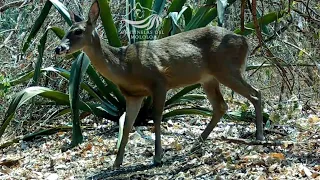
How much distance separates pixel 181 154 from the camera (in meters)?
5.34

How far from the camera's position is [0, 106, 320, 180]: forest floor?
14.3ft

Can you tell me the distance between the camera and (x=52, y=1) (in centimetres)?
640

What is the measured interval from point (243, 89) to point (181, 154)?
86 cm

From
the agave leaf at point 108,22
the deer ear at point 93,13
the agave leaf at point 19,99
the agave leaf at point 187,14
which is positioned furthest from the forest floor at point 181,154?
the deer ear at point 93,13

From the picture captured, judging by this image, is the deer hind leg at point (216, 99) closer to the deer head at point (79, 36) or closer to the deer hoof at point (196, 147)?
the deer hoof at point (196, 147)

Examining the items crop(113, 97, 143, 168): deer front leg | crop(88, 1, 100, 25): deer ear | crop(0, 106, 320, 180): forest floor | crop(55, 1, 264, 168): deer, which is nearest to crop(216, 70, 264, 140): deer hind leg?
crop(55, 1, 264, 168): deer

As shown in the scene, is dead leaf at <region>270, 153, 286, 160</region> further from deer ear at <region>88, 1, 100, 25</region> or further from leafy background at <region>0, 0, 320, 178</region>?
deer ear at <region>88, 1, 100, 25</region>

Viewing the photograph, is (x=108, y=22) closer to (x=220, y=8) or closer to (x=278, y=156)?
(x=220, y=8)

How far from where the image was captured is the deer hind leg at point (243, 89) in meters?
5.44

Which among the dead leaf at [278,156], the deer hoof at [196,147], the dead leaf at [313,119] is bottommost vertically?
the dead leaf at [278,156]

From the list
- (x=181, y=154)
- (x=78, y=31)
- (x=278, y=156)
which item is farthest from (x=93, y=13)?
(x=278, y=156)

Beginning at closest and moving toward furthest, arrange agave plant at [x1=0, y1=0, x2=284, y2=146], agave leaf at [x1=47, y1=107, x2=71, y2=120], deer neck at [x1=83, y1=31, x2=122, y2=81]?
deer neck at [x1=83, y1=31, x2=122, y2=81] → agave plant at [x1=0, y1=0, x2=284, y2=146] → agave leaf at [x1=47, y1=107, x2=71, y2=120]

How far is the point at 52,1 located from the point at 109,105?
1332 millimetres

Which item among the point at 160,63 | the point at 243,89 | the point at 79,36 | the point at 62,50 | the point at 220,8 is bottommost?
the point at 243,89
